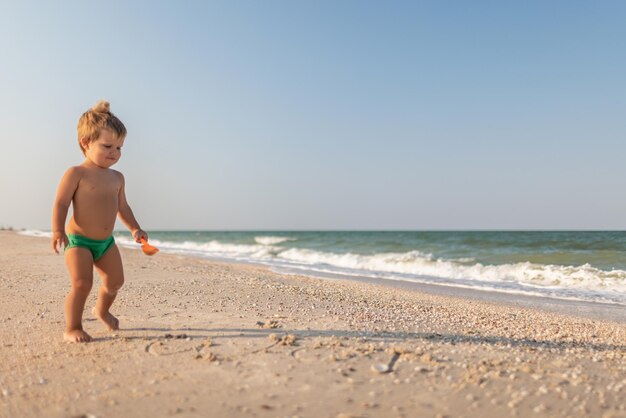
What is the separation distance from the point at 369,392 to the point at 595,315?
22.0 feet

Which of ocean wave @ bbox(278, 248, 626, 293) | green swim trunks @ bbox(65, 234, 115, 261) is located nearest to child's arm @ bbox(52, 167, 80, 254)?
green swim trunks @ bbox(65, 234, 115, 261)

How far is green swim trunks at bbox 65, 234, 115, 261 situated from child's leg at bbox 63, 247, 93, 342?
49mm

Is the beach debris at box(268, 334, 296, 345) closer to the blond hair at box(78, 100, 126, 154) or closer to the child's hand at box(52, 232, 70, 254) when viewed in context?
the child's hand at box(52, 232, 70, 254)

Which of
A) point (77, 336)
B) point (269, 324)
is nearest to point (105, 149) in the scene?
point (77, 336)

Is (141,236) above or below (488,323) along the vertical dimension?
above

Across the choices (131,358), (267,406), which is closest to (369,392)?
(267,406)

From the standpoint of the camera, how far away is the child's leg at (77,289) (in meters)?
3.85

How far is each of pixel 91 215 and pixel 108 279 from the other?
583mm

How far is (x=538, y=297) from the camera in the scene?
10156 mm

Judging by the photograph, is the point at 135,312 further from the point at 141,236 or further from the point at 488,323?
the point at 488,323

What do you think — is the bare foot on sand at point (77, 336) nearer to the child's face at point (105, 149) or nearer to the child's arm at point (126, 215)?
the child's arm at point (126, 215)

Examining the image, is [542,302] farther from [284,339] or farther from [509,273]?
[284,339]

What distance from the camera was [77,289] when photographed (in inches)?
153

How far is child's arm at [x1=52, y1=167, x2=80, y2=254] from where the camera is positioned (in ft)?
12.5
